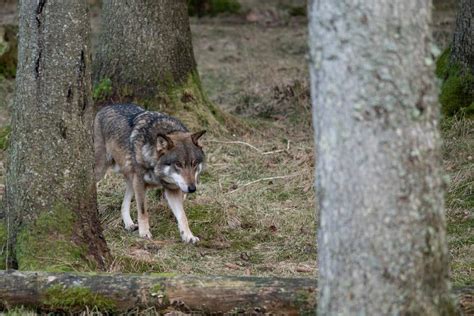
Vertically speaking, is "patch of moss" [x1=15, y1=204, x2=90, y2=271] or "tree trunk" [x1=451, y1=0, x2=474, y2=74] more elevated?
"tree trunk" [x1=451, y1=0, x2=474, y2=74]

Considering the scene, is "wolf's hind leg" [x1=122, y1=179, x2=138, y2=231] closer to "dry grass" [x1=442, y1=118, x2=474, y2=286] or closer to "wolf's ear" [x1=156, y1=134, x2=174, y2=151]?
"wolf's ear" [x1=156, y1=134, x2=174, y2=151]

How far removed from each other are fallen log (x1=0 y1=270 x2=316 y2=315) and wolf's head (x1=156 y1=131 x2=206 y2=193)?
293 cm

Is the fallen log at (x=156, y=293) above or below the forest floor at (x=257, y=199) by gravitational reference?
above

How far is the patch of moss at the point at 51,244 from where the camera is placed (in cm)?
670

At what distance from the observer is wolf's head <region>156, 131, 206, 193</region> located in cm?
888

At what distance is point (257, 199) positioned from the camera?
9.87 m

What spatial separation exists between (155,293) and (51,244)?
1318 millimetres

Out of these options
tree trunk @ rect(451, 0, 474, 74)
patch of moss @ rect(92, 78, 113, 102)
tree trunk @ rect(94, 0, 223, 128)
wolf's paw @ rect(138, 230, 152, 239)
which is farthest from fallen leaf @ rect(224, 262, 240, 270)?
tree trunk @ rect(451, 0, 474, 74)

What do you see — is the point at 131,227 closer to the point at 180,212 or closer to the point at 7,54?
the point at 180,212

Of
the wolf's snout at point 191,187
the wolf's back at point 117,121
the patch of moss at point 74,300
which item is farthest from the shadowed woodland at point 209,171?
the wolf's back at point 117,121

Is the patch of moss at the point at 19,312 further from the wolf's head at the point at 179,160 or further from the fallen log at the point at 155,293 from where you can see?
the wolf's head at the point at 179,160

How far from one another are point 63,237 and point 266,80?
8798 millimetres

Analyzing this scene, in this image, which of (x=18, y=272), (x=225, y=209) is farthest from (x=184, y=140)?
(x=18, y=272)

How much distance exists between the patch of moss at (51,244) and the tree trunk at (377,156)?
9.46ft
